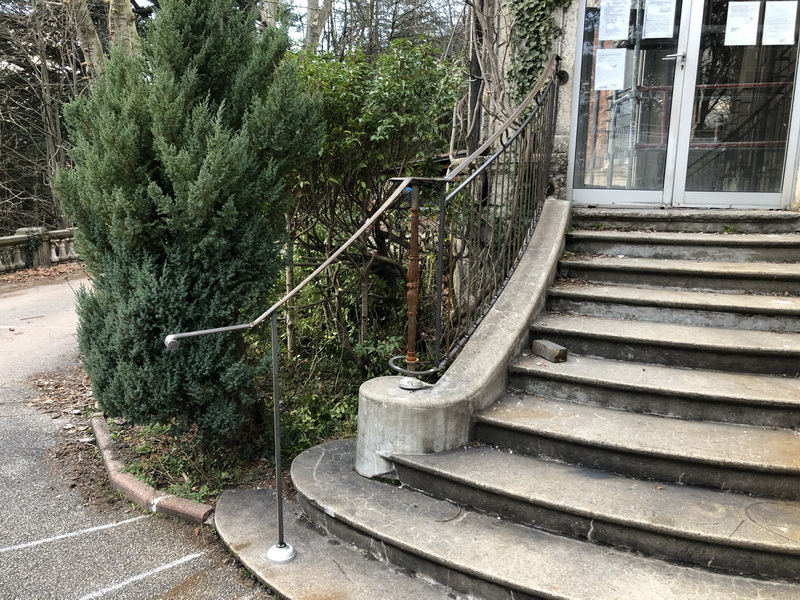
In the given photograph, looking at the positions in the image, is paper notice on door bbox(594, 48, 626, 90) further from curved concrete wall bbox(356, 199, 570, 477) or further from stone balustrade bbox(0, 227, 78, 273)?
stone balustrade bbox(0, 227, 78, 273)

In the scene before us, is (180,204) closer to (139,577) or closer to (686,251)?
(139,577)

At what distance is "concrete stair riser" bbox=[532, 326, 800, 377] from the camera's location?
2.93m

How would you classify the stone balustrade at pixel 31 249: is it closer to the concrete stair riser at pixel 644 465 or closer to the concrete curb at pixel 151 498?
the concrete curb at pixel 151 498

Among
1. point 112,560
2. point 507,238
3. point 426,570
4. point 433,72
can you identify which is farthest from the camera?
point 433,72

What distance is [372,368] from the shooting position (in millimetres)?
4637

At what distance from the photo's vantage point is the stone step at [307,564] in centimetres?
222

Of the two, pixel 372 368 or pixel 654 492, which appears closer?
pixel 654 492

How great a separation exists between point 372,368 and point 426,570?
2.43 metres

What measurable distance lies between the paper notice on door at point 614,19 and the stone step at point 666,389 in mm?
2979

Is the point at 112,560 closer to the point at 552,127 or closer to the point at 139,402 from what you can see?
the point at 139,402

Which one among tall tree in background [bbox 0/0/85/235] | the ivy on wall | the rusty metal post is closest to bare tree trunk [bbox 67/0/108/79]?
the ivy on wall

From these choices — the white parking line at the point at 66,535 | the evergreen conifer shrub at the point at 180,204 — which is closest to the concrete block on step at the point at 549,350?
the evergreen conifer shrub at the point at 180,204

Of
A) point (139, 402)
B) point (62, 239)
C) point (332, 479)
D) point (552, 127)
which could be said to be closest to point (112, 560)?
point (139, 402)

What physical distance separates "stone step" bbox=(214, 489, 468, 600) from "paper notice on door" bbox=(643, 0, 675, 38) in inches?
176
